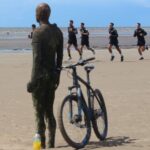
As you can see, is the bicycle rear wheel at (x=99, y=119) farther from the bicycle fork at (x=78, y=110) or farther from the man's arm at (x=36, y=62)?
the man's arm at (x=36, y=62)

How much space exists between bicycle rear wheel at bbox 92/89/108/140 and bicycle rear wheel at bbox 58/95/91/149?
392 mm

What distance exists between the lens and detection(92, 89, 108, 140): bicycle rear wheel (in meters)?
10.2

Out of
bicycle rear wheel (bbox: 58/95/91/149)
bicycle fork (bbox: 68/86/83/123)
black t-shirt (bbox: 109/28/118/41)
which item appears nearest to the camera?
bicycle rear wheel (bbox: 58/95/91/149)

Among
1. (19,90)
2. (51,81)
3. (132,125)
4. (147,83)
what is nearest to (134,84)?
(147,83)

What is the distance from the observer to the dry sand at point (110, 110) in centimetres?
1014

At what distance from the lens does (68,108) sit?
31.4 feet

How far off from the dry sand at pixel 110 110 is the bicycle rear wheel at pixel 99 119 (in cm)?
13

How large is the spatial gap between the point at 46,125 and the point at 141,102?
186 inches

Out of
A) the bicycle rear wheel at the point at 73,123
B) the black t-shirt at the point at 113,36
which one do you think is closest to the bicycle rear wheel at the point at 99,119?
the bicycle rear wheel at the point at 73,123

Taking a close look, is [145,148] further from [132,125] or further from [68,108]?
[132,125]

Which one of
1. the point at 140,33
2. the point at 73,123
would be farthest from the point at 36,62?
the point at 140,33

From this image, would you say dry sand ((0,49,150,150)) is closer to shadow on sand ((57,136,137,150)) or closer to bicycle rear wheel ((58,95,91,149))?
shadow on sand ((57,136,137,150))

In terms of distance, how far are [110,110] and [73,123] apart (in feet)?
12.5

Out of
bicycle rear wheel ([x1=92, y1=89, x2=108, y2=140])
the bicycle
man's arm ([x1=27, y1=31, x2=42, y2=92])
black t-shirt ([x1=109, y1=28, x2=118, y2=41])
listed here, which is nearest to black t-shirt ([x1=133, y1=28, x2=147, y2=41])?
black t-shirt ([x1=109, y1=28, x2=118, y2=41])
